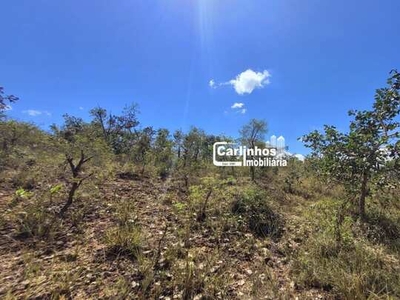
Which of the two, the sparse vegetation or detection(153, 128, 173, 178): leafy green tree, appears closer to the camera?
the sparse vegetation

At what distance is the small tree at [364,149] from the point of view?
12.8ft

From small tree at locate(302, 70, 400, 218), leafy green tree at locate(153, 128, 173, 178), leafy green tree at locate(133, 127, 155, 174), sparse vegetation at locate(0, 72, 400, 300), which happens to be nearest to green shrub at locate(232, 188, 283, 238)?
sparse vegetation at locate(0, 72, 400, 300)

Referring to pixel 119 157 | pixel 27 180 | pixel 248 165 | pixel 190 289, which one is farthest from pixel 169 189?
pixel 248 165

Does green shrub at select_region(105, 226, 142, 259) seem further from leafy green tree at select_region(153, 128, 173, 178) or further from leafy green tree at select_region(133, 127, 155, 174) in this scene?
leafy green tree at select_region(133, 127, 155, 174)

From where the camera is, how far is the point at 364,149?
13.0ft

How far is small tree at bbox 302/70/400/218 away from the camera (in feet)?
12.8

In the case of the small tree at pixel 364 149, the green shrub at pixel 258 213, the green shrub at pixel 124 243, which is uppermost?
the small tree at pixel 364 149

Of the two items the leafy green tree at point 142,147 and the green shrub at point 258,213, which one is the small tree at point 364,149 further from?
the leafy green tree at point 142,147

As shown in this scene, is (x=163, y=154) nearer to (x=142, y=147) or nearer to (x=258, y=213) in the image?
(x=142, y=147)

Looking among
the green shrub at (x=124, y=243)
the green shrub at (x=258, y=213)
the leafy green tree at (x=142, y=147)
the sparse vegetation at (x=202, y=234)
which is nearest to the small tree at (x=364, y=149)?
the sparse vegetation at (x=202, y=234)

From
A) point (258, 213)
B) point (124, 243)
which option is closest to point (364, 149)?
point (258, 213)

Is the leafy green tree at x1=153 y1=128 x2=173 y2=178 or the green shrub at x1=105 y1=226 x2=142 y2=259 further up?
the leafy green tree at x1=153 y1=128 x2=173 y2=178

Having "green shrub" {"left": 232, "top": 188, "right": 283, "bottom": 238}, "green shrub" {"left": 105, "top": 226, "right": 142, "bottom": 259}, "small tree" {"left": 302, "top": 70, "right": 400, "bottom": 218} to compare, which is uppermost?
"small tree" {"left": 302, "top": 70, "right": 400, "bottom": 218}

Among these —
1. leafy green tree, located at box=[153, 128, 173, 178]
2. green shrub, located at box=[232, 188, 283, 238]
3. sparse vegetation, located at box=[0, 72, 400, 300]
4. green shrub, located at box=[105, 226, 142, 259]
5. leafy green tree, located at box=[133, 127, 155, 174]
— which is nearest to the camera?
sparse vegetation, located at box=[0, 72, 400, 300]
